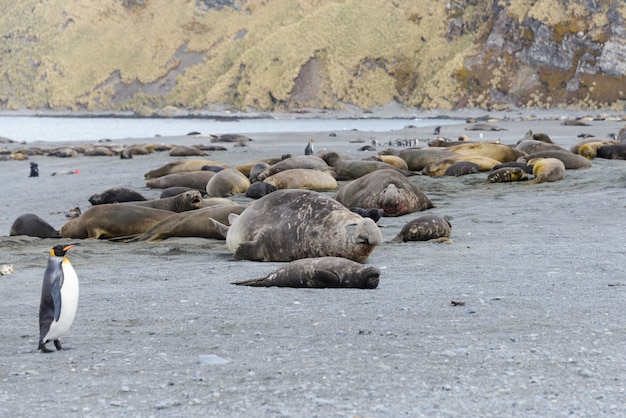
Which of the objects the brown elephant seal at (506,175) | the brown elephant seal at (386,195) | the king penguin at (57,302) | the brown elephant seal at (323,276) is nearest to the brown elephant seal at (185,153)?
the brown elephant seal at (506,175)

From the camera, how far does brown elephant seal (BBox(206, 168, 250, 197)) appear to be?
1390cm

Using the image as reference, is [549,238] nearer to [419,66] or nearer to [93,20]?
[419,66]

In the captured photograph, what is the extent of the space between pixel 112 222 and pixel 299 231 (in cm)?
359

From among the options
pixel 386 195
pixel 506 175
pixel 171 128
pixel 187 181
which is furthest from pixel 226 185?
pixel 171 128

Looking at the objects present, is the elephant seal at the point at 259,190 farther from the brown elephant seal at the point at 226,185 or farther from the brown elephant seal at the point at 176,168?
the brown elephant seal at the point at 176,168

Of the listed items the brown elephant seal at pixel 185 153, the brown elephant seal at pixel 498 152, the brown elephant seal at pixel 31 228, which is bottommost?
the brown elephant seal at pixel 185 153

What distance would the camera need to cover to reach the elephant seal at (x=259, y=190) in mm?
13062

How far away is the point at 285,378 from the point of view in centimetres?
376

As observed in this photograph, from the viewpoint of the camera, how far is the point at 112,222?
1016 cm

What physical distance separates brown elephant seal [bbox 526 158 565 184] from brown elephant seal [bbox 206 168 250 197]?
485 centimetres

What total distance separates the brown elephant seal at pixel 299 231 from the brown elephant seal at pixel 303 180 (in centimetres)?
571

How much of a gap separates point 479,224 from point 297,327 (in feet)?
17.7

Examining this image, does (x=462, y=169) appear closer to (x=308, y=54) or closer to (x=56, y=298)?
(x=56, y=298)

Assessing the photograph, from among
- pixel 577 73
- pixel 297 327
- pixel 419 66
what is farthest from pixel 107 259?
pixel 419 66
